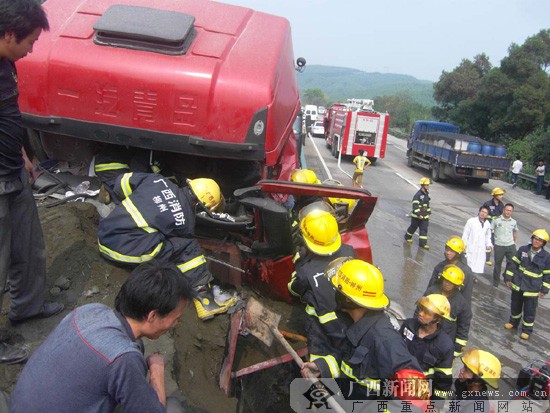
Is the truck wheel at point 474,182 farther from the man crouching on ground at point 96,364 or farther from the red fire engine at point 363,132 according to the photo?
the man crouching on ground at point 96,364

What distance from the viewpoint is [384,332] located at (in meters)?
2.55

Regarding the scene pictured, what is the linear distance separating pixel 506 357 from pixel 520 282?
109 cm

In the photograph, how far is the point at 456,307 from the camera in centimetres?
425

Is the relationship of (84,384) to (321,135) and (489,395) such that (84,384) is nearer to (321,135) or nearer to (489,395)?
(489,395)

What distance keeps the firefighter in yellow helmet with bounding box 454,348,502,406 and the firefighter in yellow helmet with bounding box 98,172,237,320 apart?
6.57 feet

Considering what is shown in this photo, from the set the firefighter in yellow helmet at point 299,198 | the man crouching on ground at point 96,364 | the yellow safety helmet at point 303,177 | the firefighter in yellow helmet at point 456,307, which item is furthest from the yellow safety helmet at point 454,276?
the man crouching on ground at point 96,364

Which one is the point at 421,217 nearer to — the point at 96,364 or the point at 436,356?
the point at 436,356

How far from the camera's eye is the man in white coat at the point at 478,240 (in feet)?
23.5

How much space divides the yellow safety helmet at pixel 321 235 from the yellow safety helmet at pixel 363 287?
1.96 ft

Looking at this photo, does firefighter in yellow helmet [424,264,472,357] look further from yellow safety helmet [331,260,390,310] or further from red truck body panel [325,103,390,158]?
red truck body panel [325,103,390,158]

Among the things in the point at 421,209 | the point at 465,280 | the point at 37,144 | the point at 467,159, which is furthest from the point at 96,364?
the point at 467,159

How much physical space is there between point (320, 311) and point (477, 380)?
1383 mm

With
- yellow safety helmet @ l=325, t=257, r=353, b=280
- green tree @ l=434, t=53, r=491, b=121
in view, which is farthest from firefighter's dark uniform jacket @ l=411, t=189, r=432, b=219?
green tree @ l=434, t=53, r=491, b=121

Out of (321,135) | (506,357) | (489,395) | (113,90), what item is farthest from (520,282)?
(321,135)
